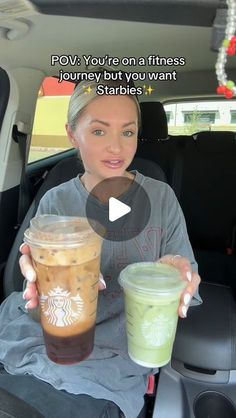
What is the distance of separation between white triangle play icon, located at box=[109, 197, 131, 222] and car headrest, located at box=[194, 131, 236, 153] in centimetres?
133

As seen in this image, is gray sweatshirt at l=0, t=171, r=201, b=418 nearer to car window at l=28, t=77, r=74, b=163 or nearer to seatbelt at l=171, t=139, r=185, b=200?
car window at l=28, t=77, r=74, b=163

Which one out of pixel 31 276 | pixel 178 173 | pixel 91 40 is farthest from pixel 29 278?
pixel 178 173

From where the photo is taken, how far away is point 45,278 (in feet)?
2.32

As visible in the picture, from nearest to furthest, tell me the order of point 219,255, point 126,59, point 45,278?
point 45,278 → point 126,59 → point 219,255

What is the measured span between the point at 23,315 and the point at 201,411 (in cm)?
53

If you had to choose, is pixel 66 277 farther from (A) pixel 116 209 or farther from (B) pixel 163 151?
(B) pixel 163 151

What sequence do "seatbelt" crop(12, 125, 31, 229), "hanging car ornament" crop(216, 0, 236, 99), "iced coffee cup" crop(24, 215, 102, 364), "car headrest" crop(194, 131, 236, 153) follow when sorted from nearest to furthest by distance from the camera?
"hanging car ornament" crop(216, 0, 236, 99)
"iced coffee cup" crop(24, 215, 102, 364)
"seatbelt" crop(12, 125, 31, 229)
"car headrest" crop(194, 131, 236, 153)

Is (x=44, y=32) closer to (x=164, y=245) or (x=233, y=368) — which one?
(x=164, y=245)

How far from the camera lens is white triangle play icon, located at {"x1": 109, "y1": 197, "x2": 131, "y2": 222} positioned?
1126 millimetres

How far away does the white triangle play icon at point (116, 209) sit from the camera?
113 cm

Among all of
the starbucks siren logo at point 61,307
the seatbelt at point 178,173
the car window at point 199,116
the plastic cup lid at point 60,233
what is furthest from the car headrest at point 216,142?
the starbucks siren logo at point 61,307

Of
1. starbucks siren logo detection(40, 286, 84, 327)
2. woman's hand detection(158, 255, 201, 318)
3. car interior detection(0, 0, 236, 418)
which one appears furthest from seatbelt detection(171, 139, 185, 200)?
starbucks siren logo detection(40, 286, 84, 327)

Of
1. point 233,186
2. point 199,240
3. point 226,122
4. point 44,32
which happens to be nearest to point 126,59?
point 44,32

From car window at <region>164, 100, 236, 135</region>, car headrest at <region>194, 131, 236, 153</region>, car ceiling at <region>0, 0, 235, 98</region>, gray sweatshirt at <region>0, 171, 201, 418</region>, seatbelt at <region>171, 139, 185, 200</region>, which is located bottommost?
gray sweatshirt at <region>0, 171, 201, 418</region>
